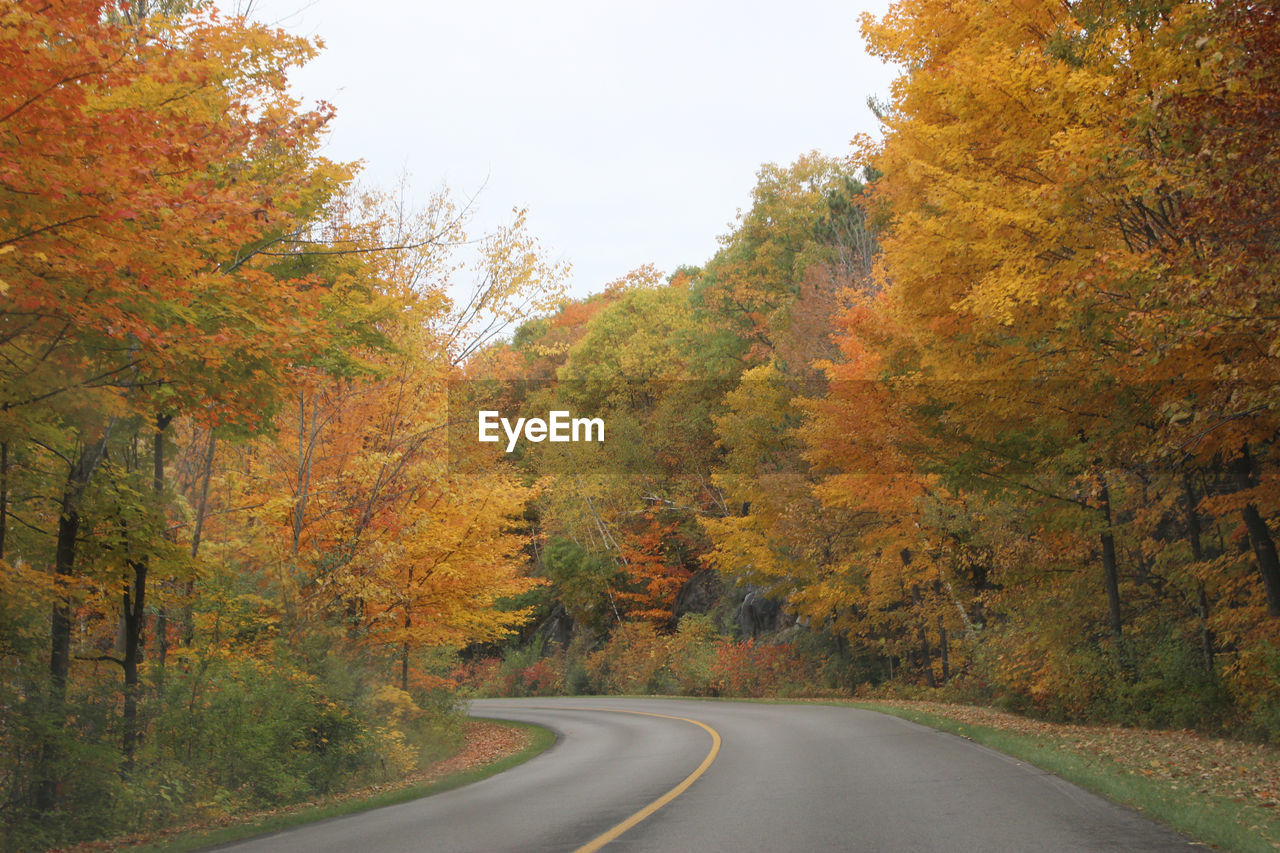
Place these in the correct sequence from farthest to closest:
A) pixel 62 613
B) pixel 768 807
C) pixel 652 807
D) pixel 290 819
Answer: pixel 62 613 → pixel 290 819 → pixel 652 807 → pixel 768 807

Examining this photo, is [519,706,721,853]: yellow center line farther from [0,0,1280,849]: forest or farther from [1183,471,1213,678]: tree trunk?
[1183,471,1213,678]: tree trunk

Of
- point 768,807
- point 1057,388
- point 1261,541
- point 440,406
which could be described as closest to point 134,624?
point 440,406

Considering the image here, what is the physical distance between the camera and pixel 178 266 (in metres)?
7.62

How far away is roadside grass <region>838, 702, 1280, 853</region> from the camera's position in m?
6.09

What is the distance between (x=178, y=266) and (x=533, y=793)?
6.74 metres

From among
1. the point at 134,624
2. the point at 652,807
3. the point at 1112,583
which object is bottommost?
the point at 652,807

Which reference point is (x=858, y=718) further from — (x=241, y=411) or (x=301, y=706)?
(x=241, y=411)

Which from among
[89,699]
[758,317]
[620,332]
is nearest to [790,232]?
[758,317]

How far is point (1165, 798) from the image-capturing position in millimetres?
7484

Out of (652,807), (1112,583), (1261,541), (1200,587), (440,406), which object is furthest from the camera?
(440,406)

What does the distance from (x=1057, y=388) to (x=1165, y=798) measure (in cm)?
596

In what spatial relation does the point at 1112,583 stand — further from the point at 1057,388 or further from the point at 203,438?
the point at 203,438

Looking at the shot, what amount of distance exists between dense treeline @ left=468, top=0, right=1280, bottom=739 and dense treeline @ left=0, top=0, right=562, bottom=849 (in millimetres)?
4130

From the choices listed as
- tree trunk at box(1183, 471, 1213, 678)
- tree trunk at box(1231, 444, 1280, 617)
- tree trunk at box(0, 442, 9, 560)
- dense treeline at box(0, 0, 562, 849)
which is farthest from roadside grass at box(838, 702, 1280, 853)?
tree trunk at box(0, 442, 9, 560)
